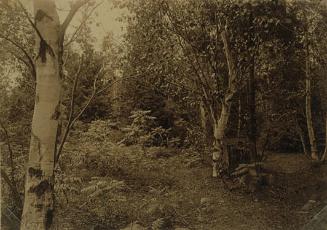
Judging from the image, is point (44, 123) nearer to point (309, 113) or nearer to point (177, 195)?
point (177, 195)

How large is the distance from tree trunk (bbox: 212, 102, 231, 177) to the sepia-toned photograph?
2 centimetres

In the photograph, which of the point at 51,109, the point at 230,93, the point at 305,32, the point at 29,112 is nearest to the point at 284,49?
the point at 305,32

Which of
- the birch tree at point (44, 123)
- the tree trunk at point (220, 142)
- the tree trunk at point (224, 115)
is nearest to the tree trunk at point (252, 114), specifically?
the tree trunk at point (224, 115)

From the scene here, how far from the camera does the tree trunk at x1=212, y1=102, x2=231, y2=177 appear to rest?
8.86 metres

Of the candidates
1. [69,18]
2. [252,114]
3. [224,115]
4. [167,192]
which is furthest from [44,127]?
[224,115]

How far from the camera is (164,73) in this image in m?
9.55

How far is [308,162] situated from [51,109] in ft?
18.1

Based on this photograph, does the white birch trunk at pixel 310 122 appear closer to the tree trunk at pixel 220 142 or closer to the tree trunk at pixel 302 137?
the tree trunk at pixel 302 137

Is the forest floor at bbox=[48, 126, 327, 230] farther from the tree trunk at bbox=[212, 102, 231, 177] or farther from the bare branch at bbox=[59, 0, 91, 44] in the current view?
the bare branch at bbox=[59, 0, 91, 44]

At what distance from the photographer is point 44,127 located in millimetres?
4840

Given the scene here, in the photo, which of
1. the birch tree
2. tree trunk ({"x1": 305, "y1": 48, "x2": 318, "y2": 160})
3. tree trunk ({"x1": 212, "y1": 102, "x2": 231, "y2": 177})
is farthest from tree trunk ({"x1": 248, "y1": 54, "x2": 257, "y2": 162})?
the birch tree

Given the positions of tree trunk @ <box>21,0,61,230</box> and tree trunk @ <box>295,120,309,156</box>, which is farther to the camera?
tree trunk @ <box>295,120,309,156</box>

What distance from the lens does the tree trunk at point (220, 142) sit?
8.86 m

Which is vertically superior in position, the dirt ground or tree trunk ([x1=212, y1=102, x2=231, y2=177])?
tree trunk ([x1=212, y1=102, x2=231, y2=177])
